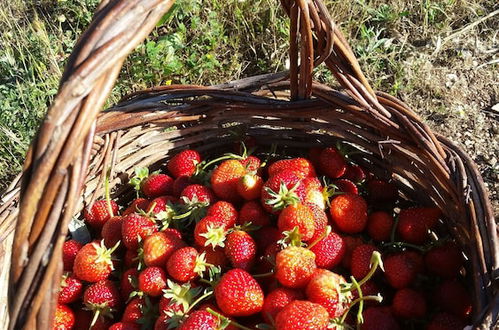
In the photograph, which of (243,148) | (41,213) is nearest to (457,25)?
(243,148)

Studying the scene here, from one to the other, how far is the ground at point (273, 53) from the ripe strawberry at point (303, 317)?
52.0 inches

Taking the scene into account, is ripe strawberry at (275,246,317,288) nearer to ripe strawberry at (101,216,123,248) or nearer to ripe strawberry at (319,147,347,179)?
ripe strawberry at (319,147,347,179)

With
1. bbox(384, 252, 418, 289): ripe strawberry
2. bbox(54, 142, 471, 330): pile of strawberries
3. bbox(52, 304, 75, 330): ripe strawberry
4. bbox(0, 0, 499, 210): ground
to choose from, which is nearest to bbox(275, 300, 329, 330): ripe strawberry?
bbox(54, 142, 471, 330): pile of strawberries

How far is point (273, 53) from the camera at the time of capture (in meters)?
2.49

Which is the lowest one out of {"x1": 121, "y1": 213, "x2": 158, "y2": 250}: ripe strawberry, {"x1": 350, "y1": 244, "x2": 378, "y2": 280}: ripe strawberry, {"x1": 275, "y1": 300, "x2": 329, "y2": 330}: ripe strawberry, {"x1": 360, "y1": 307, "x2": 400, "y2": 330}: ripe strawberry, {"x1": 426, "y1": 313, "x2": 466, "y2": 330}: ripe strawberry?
{"x1": 426, "y1": 313, "x2": 466, "y2": 330}: ripe strawberry

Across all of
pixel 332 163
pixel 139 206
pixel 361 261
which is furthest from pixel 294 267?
pixel 139 206

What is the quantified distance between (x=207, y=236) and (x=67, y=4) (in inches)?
74.2

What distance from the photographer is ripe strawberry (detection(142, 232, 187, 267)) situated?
1375 millimetres

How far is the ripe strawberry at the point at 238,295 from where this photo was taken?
4.07 ft

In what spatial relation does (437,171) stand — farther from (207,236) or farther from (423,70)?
(423,70)

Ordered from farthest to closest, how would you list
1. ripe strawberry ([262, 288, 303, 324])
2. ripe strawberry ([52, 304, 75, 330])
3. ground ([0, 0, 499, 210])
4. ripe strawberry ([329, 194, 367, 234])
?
ground ([0, 0, 499, 210]) → ripe strawberry ([329, 194, 367, 234]) → ripe strawberry ([52, 304, 75, 330]) → ripe strawberry ([262, 288, 303, 324])

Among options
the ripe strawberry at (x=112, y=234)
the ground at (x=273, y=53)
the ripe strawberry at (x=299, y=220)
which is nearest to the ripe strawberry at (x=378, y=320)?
the ripe strawberry at (x=299, y=220)

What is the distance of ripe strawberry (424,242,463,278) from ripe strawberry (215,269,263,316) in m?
0.44

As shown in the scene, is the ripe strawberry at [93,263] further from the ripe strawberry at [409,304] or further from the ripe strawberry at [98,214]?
the ripe strawberry at [409,304]
